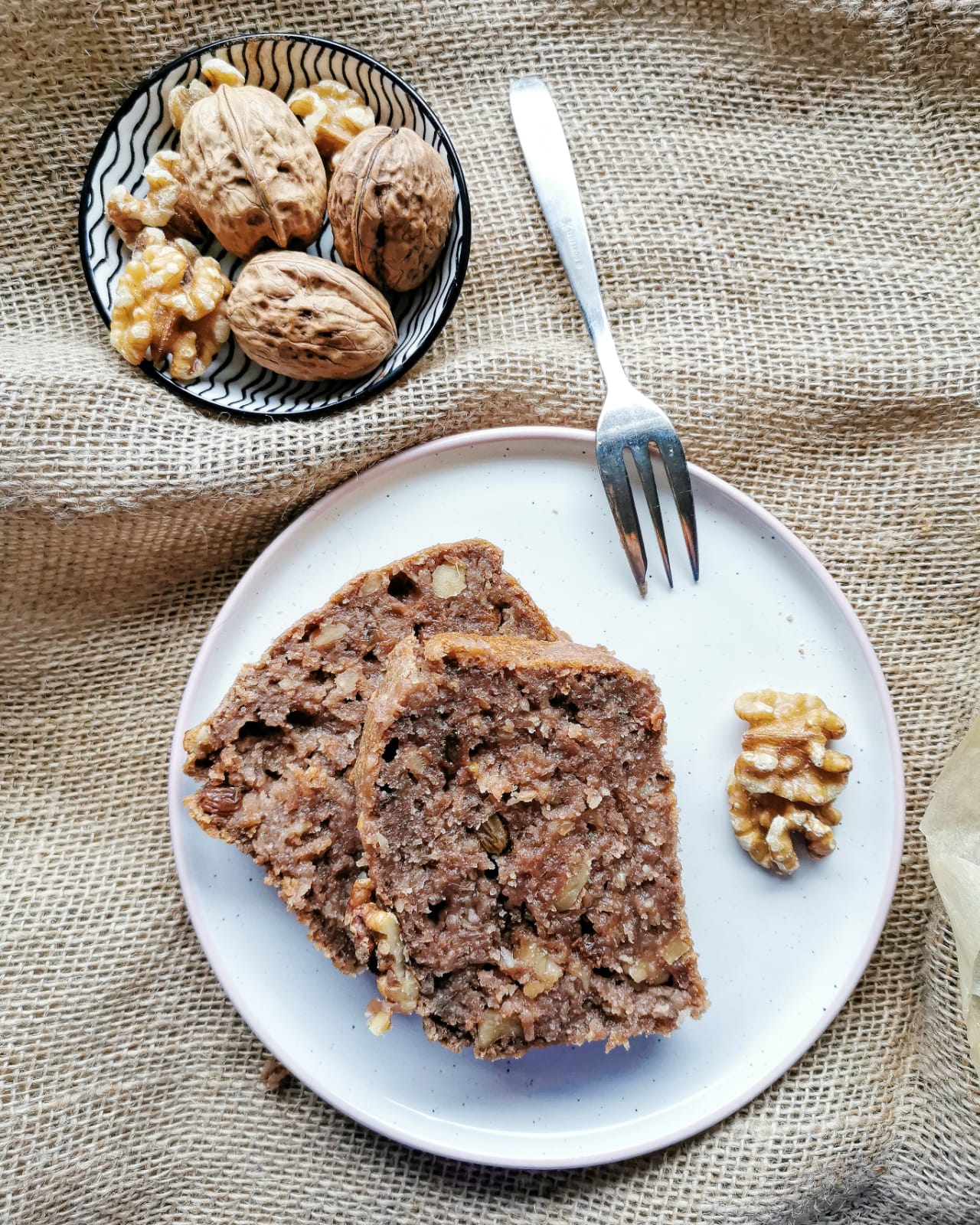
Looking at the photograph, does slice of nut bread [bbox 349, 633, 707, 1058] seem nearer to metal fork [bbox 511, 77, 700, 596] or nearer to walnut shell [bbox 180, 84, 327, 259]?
metal fork [bbox 511, 77, 700, 596]

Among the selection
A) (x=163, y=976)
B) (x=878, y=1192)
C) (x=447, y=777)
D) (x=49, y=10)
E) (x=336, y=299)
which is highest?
(x=49, y=10)

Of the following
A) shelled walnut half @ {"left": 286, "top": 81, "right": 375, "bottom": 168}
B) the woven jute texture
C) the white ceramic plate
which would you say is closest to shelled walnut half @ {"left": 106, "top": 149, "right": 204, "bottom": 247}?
the woven jute texture

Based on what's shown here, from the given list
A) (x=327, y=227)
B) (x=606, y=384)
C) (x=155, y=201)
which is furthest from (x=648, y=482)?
(x=155, y=201)

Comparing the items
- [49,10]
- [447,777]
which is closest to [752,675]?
[447,777]

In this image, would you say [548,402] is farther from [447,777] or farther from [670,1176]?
[670,1176]

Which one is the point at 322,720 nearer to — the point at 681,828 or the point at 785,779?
the point at 681,828
